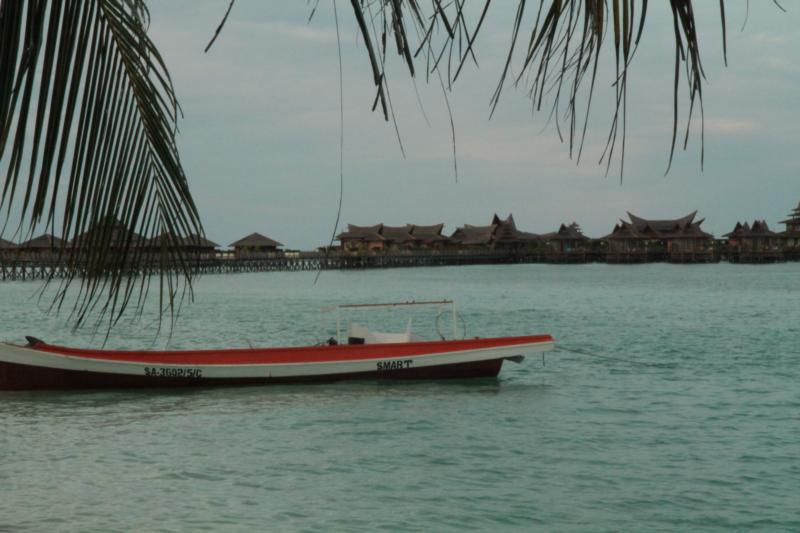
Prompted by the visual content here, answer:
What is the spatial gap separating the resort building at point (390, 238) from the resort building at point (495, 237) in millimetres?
2950

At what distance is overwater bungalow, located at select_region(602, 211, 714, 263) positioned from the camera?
11150cm

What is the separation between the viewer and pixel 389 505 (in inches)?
393

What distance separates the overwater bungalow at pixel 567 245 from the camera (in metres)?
123

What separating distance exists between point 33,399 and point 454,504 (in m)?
9.04

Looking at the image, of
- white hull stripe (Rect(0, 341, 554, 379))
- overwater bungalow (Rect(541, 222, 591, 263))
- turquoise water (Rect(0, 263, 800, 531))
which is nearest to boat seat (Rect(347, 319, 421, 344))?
white hull stripe (Rect(0, 341, 554, 379))

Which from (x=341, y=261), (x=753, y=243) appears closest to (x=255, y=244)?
(x=341, y=261)

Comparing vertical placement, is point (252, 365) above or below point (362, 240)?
below

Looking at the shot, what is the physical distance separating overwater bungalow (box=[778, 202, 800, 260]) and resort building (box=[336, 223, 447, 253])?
151 ft

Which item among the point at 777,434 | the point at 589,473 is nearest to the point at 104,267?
the point at 589,473

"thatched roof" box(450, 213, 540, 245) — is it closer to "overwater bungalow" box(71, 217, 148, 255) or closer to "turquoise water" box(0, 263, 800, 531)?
"turquoise water" box(0, 263, 800, 531)

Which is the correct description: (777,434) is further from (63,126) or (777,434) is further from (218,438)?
(63,126)

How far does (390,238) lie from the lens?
11181 cm

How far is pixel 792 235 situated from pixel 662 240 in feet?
57.0

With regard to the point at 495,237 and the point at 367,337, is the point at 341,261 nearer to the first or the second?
the point at 495,237
